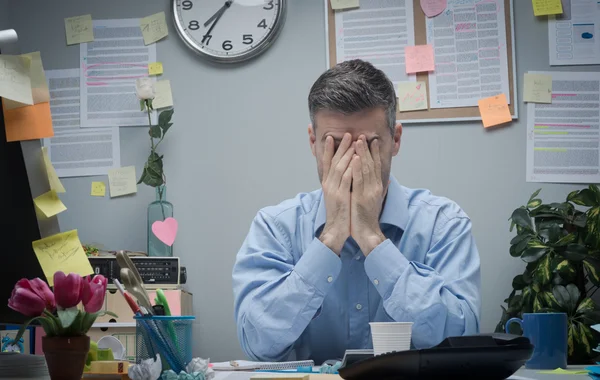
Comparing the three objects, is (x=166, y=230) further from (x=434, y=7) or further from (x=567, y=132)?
(x=567, y=132)

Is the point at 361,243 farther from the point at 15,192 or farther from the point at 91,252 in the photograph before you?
the point at 91,252

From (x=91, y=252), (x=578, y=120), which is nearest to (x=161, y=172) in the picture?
(x=91, y=252)

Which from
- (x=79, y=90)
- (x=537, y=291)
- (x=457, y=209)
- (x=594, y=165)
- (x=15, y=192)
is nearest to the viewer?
(x=15, y=192)

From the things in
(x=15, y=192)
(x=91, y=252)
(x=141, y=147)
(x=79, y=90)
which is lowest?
(x=91, y=252)

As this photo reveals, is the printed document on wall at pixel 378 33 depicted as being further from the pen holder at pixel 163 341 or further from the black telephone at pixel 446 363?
the black telephone at pixel 446 363

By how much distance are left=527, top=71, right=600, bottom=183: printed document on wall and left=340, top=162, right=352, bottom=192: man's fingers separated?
1380mm

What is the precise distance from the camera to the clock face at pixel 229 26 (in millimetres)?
2891

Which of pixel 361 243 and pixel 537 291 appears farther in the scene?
pixel 537 291

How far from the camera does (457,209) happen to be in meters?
1.71

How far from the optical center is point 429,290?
1.44 metres

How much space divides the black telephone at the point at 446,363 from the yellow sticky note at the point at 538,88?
219 cm

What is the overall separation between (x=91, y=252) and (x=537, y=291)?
5.16 feet

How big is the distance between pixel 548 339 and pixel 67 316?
84 centimetres

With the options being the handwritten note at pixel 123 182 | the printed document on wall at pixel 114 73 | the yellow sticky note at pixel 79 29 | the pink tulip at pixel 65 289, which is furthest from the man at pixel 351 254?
the yellow sticky note at pixel 79 29
